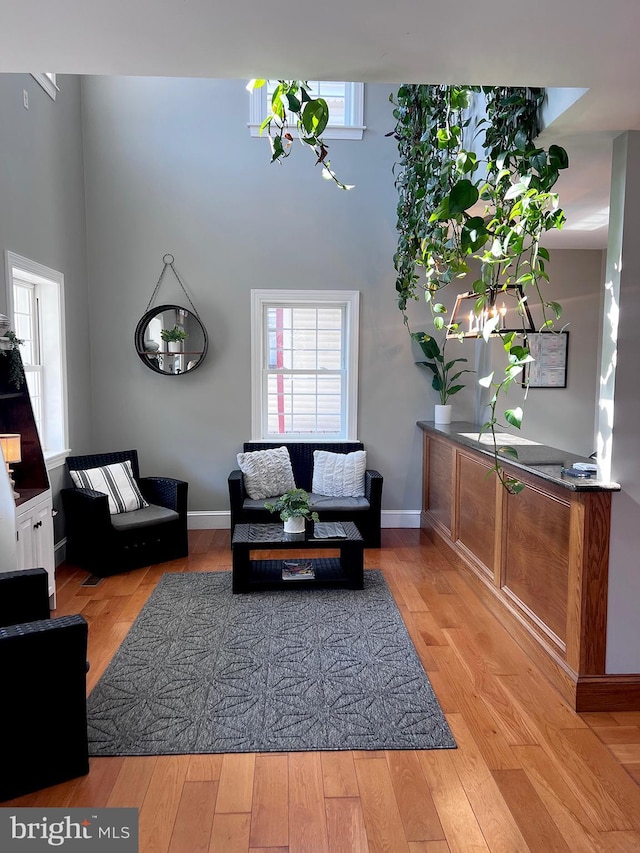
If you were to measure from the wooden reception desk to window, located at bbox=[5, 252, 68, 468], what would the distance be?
10.1 ft

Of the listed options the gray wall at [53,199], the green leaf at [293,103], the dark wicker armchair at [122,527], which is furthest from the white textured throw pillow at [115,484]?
the green leaf at [293,103]

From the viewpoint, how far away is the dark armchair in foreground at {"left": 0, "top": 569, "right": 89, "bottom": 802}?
1.85 metres

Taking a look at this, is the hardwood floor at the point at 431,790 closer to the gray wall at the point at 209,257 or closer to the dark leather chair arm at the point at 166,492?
the dark leather chair arm at the point at 166,492

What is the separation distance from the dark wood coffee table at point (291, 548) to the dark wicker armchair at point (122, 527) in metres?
0.81

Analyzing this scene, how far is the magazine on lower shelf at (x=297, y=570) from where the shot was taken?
3656 mm

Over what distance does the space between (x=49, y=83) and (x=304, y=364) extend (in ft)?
9.30

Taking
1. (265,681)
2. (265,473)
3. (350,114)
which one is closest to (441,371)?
(265,473)

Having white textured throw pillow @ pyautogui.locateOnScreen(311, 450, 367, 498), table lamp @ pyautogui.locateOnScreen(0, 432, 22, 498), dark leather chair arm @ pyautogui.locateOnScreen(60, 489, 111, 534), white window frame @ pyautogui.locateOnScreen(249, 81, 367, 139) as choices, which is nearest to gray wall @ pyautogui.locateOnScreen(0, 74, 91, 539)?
dark leather chair arm @ pyautogui.locateOnScreen(60, 489, 111, 534)

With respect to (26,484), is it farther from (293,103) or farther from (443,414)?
(443,414)

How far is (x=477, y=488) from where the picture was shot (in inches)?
145

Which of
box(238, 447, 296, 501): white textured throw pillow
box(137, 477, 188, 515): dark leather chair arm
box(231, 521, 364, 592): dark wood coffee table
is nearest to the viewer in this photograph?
box(231, 521, 364, 592): dark wood coffee table

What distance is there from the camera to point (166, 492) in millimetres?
4508

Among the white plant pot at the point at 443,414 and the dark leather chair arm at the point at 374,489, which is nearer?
the dark leather chair arm at the point at 374,489

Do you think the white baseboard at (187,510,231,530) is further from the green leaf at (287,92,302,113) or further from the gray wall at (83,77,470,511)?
the green leaf at (287,92,302,113)
